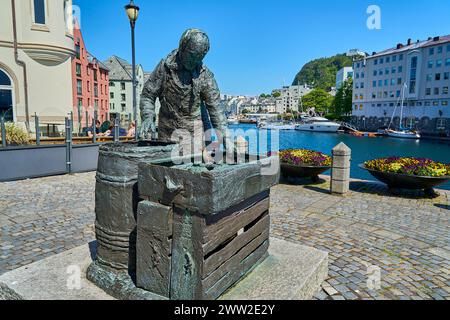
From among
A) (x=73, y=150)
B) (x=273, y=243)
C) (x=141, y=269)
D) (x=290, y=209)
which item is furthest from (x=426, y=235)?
(x=73, y=150)

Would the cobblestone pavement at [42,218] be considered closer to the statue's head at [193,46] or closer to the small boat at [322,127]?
the statue's head at [193,46]

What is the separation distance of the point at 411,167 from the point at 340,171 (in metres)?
1.84

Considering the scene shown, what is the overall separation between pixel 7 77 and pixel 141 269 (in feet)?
55.3

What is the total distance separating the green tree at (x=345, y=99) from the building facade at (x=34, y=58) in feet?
276

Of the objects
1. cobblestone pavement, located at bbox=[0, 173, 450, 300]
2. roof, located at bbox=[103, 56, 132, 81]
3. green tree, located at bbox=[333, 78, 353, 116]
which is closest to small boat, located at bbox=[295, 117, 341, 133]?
green tree, located at bbox=[333, 78, 353, 116]

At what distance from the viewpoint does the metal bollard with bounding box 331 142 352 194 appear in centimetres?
865

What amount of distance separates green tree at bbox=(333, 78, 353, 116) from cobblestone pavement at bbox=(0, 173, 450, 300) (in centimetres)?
8671

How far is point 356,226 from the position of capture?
609cm

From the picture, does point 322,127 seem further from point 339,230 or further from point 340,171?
point 339,230

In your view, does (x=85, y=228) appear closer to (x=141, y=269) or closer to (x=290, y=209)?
(x=141, y=269)

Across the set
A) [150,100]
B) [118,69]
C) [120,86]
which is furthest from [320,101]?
[150,100]

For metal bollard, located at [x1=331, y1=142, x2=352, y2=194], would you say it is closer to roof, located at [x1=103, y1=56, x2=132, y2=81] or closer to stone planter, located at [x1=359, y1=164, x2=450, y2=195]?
stone planter, located at [x1=359, y1=164, x2=450, y2=195]

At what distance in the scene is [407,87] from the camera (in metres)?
67.8

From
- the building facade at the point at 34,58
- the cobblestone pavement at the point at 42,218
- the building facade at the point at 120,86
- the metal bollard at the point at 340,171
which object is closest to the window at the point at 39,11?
the building facade at the point at 34,58
